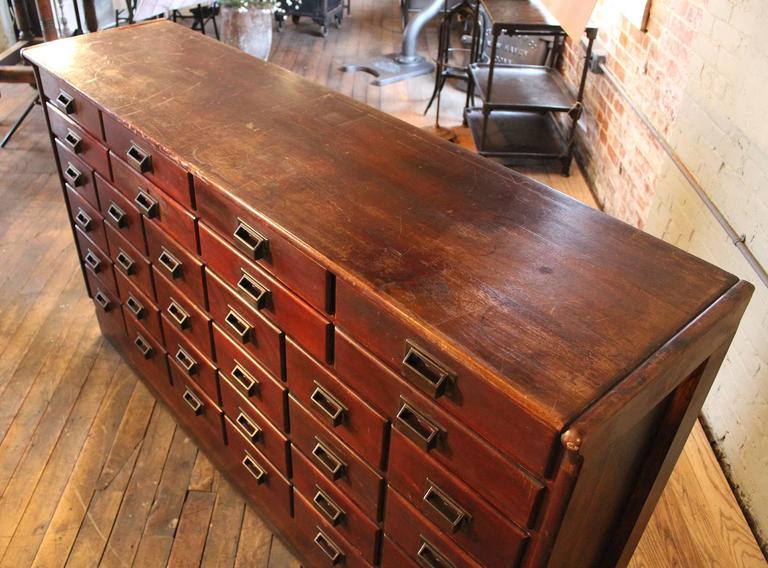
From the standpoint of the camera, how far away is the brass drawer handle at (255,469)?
1674mm

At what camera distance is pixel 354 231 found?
Answer: 116 centimetres

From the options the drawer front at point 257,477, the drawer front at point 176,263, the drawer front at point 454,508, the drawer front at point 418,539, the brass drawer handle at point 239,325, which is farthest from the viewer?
the drawer front at point 257,477

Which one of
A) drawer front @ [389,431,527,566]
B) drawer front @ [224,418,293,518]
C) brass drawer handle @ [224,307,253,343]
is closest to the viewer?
drawer front @ [389,431,527,566]

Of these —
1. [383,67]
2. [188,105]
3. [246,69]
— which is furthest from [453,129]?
[188,105]

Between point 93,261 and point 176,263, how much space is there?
672 millimetres

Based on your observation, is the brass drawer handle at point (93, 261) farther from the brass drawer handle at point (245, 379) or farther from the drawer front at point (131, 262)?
the brass drawer handle at point (245, 379)

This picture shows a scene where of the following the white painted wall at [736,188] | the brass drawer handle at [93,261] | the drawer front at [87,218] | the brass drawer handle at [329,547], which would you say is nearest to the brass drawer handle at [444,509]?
the brass drawer handle at [329,547]

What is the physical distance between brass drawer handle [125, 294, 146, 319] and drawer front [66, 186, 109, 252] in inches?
6.4

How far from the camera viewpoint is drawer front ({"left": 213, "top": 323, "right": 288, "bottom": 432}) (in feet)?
4.72

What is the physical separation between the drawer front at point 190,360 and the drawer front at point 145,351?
10 cm

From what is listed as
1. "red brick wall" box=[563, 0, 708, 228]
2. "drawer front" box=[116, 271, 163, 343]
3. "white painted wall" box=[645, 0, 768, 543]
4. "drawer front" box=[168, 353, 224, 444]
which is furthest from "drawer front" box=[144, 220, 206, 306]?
"red brick wall" box=[563, 0, 708, 228]

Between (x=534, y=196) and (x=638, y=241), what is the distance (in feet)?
0.70

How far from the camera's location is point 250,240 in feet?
4.10

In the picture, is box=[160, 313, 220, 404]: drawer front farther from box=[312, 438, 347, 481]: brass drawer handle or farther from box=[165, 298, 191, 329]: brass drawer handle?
box=[312, 438, 347, 481]: brass drawer handle
